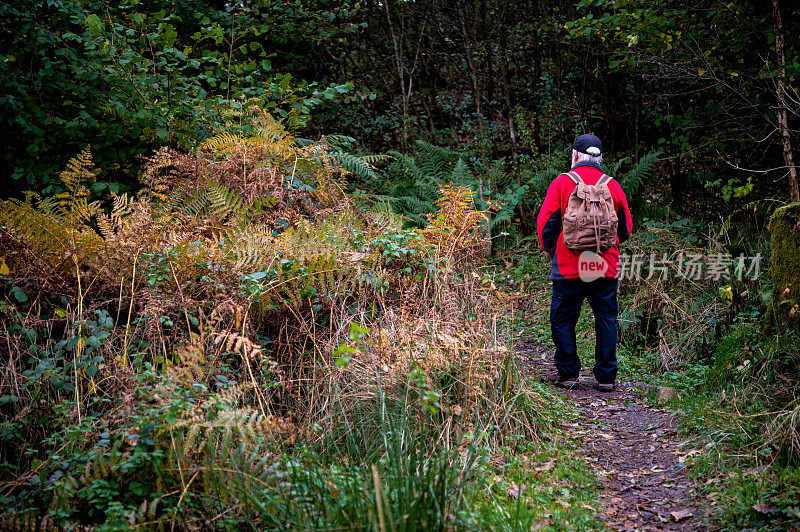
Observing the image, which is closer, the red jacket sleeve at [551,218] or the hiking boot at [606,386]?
the red jacket sleeve at [551,218]

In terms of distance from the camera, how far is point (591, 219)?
492cm

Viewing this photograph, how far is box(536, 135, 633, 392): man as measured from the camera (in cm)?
507

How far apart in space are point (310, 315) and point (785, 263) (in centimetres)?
362

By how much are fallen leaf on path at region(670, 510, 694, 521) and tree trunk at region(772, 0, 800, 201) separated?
5.05 meters

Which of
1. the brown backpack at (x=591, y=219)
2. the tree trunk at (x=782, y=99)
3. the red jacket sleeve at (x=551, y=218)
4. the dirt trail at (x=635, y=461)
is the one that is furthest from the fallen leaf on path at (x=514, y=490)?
the tree trunk at (x=782, y=99)

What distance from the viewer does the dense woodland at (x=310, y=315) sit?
10.2 feet

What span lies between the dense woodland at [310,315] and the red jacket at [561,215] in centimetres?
61

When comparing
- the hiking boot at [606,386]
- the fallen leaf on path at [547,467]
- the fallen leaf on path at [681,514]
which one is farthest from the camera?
the hiking boot at [606,386]

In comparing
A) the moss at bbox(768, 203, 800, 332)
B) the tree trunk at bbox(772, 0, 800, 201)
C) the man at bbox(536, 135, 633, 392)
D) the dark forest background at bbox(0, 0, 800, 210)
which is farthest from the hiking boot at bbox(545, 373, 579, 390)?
the tree trunk at bbox(772, 0, 800, 201)

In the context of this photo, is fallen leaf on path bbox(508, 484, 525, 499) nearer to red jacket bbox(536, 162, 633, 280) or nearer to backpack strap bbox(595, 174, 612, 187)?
red jacket bbox(536, 162, 633, 280)

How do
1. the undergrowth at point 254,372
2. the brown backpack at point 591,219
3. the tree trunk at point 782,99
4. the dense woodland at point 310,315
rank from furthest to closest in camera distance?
the tree trunk at point 782,99 → the brown backpack at point 591,219 → the dense woodland at point 310,315 → the undergrowth at point 254,372

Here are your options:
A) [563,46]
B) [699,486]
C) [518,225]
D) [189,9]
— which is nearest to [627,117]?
[563,46]

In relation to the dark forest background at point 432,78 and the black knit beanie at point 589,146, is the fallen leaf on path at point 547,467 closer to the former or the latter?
the black knit beanie at point 589,146

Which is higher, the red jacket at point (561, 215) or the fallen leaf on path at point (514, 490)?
the red jacket at point (561, 215)
